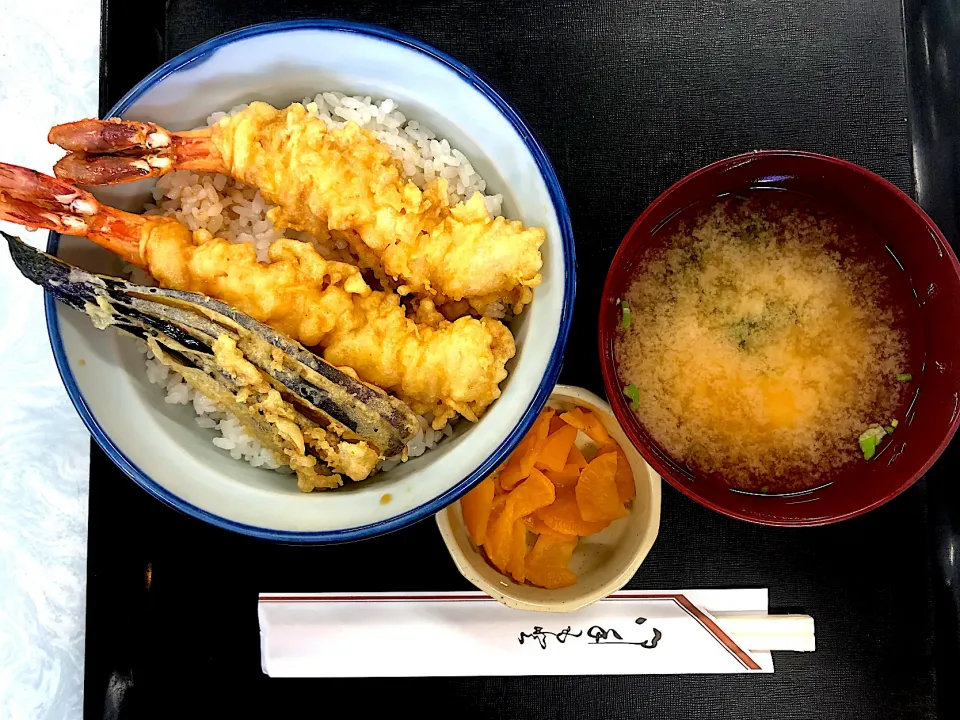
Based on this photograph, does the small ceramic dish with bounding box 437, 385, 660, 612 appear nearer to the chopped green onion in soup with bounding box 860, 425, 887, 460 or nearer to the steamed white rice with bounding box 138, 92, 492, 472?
the steamed white rice with bounding box 138, 92, 492, 472

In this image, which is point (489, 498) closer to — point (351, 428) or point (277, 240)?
point (351, 428)

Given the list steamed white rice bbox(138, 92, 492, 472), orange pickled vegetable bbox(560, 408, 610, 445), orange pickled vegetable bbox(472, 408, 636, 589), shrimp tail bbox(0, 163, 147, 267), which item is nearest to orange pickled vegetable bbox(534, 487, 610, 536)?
orange pickled vegetable bbox(472, 408, 636, 589)

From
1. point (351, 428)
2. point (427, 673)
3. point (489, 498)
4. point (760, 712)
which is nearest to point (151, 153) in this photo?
point (351, 428)

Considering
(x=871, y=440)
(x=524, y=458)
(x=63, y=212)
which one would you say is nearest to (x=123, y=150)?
(x=63, y=212)

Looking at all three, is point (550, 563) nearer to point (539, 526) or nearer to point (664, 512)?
point (539, 526)

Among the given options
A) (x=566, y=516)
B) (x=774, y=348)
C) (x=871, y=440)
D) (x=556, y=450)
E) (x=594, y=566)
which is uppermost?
(x=774, y=348)
